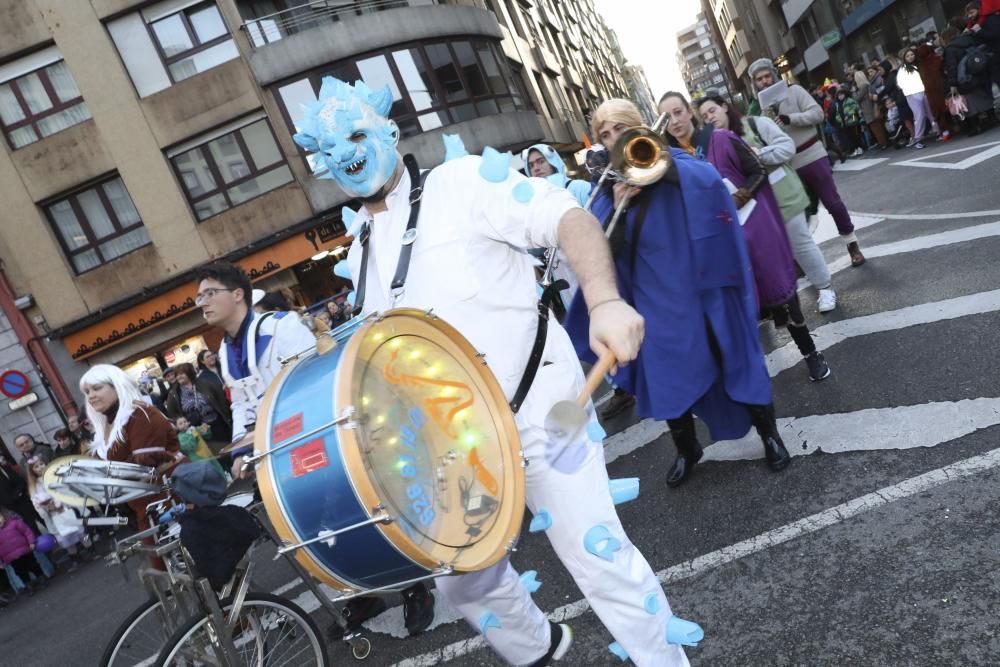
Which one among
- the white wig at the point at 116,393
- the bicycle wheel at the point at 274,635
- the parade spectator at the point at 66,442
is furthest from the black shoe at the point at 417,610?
the parade spectator at the point at 66,442

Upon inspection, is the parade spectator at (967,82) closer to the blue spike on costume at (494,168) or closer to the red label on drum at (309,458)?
the blue spike on costume at (494,168)

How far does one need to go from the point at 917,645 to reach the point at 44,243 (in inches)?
758

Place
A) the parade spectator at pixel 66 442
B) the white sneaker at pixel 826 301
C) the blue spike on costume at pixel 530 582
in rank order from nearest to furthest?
the blue spike on costume at pixel 530 582, the white sneaker at pixel 826 301, the parade spectator at pixel 66 442

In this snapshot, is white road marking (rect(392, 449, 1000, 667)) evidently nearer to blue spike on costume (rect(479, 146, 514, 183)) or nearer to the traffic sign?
blue spike on costume (rect(479, 146, 514, 183))

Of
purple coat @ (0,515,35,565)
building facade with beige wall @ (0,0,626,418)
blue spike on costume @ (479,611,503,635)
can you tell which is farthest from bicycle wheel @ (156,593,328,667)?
building facade with beige wall @ (0,0,626,418)

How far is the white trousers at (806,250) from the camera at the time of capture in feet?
17.0

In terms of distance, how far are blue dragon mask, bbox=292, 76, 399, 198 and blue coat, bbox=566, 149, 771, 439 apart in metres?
1.47

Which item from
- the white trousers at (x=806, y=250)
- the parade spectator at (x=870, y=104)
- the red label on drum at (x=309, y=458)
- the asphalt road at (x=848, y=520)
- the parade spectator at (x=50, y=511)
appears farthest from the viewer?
the parade spectator at (x=870, y=104)

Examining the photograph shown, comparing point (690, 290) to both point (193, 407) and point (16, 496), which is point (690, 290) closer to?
point (193, 407)

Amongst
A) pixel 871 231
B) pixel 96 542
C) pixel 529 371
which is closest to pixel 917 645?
pixel 529 371

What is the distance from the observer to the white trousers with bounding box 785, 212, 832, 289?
5180mm

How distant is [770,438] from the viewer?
3.57 m

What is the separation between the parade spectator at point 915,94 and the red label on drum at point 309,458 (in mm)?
13617

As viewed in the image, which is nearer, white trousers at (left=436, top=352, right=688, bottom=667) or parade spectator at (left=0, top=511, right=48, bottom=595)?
white trousers at (left=436, top=352, right=688, bottom=667)
